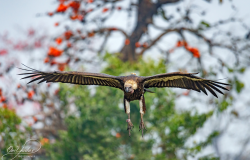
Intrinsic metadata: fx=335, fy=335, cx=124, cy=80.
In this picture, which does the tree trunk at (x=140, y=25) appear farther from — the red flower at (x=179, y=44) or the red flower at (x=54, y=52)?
the red flower at (x=54, y=52)

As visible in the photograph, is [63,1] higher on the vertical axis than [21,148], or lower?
higher

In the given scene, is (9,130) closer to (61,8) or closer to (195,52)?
(61,8)

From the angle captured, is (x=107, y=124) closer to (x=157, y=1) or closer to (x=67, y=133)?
(x=67, y=133)

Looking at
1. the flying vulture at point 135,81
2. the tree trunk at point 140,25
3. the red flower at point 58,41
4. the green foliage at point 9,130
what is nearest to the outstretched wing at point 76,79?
the flying vulture at point 135,81

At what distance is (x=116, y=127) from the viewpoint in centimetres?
1094

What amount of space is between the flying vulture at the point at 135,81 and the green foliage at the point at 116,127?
4443 millimetres

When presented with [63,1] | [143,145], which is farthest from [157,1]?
[143,145]

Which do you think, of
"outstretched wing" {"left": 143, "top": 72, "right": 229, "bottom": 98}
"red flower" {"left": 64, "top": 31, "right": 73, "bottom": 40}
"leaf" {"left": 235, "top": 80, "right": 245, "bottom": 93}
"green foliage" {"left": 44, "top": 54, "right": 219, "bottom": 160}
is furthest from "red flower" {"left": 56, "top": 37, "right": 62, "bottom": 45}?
"outstretched wing" {"left": 143, "top": 72, "right": 229, "bottom": 98}

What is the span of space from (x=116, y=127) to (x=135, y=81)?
5.59m

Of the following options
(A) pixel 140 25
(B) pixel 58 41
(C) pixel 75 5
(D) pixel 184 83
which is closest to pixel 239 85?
(D) pixel 184 83

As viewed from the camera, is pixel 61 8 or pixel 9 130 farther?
pixel 61 8

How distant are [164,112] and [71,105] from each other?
3612 millimetres

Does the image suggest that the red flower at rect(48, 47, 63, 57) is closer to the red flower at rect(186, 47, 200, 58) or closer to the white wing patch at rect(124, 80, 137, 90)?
the red flower at rect(186, 47, 200, 58)

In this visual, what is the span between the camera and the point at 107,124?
10.9 m
